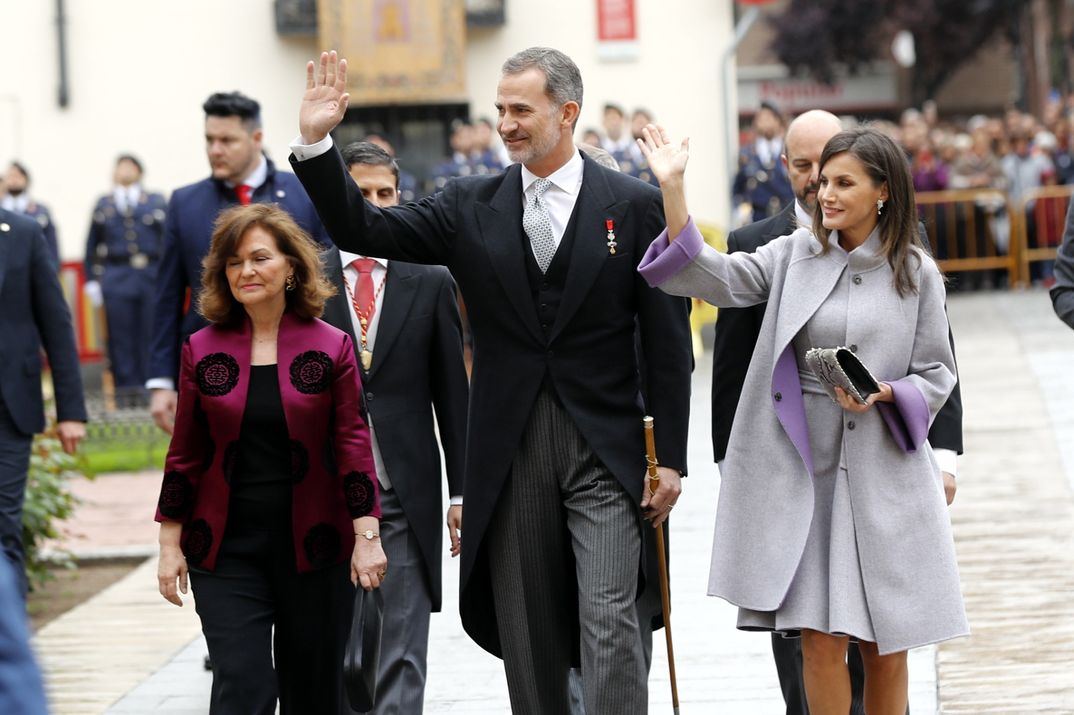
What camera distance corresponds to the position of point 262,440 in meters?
5.19

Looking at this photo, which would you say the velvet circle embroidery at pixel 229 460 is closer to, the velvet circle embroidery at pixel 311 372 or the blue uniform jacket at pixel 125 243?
the velvet circle embroidery at pixel 311 372

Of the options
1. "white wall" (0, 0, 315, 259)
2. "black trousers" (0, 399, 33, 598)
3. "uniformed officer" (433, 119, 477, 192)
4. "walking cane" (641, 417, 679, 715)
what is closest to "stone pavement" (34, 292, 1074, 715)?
"black trousers" (0, 399, 33, 598)

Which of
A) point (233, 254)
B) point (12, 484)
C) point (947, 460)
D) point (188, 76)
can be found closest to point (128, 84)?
point (188, 76)

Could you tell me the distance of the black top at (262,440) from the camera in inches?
204

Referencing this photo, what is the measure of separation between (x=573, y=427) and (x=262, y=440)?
828mm

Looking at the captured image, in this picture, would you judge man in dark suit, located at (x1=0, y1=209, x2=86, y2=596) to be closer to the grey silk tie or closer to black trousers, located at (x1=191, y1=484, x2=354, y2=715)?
black trousers, located at (x1=191, y1=484, x2=354, y2=715)

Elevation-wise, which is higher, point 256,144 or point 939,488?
point 256,144

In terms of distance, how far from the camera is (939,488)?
205 inches

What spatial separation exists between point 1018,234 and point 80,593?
16256 millimetres

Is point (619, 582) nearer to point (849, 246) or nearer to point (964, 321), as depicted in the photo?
point (849, 246)

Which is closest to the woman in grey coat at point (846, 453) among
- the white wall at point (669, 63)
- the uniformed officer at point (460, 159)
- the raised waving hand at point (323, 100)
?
the raised waving hand at point (323, 100)

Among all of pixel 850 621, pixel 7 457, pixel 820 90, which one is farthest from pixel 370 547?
pixel 820 90

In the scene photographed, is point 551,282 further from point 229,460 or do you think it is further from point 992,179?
point 992,179

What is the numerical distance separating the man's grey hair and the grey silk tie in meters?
0.24
